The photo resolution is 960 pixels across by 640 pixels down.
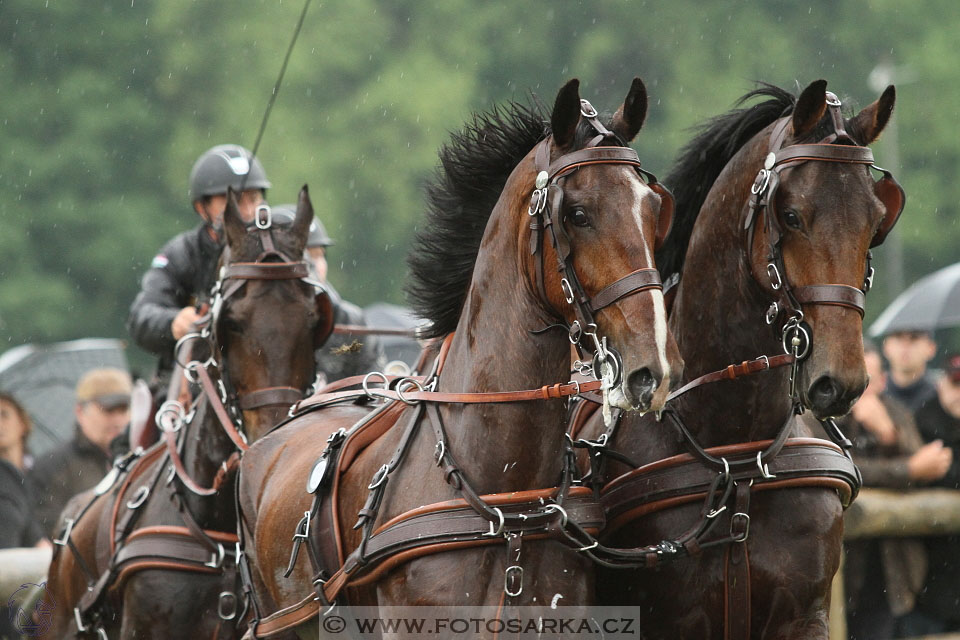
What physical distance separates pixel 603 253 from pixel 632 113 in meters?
0.58

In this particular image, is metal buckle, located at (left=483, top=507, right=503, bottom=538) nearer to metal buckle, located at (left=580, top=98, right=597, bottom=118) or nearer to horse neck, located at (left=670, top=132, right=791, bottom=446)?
horse neck, located at (left=670, top=132, right=791, bottom=446)

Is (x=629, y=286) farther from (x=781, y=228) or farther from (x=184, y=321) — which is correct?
(x=184, y=321)

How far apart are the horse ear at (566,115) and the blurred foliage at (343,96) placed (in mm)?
21448

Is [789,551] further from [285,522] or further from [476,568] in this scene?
[285,522]

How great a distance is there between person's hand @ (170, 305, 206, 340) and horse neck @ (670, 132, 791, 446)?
281 centimetres

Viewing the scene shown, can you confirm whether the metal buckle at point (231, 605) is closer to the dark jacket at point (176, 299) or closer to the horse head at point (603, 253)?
the dark jacket at point (176, 299)

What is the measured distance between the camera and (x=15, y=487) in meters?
8.94

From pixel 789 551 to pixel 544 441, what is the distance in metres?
0.98

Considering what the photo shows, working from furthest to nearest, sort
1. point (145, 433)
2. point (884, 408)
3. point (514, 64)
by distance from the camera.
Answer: point (514, 64) → point (884, 408) → point (145, 433)

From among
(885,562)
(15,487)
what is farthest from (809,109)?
(15,487)

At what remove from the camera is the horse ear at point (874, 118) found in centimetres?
454

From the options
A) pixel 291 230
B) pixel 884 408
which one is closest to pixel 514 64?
pixel 884 408

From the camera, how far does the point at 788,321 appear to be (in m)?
4.33

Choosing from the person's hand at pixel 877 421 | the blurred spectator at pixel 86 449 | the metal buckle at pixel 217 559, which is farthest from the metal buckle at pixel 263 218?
the person's hand at pixel 877 421
